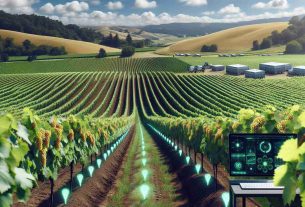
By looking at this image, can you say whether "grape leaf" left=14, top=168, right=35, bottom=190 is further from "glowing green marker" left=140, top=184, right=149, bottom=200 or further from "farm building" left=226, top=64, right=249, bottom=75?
"farm building" left=226, top=64, right=249, bottom=75

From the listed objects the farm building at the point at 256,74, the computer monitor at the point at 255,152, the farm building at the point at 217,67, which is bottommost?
the farm building at the point at 256,74

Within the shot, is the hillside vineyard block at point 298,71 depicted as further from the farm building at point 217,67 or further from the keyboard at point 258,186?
the keyboard at point 258,186

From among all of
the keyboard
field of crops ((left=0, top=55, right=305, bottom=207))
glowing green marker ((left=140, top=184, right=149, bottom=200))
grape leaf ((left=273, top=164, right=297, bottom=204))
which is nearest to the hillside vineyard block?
field of crops ((left=0, top=55, right=305, bottom=207))

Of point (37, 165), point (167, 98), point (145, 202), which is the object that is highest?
point (37, 165)

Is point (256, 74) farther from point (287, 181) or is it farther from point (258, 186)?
point (287, 181)

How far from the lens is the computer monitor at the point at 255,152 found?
12.1 m

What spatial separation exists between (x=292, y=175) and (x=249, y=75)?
528 ft

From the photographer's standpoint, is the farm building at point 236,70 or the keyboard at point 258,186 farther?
the farm building at point 236,70

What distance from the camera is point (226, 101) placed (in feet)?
392

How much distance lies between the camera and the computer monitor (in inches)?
475

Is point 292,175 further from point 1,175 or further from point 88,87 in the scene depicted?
point 88,87

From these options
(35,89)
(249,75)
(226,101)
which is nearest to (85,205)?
(226,101)

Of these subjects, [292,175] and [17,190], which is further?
[17,190]

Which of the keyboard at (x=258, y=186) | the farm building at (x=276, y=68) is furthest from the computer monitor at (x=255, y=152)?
the farm building at (x=276, y=68)
